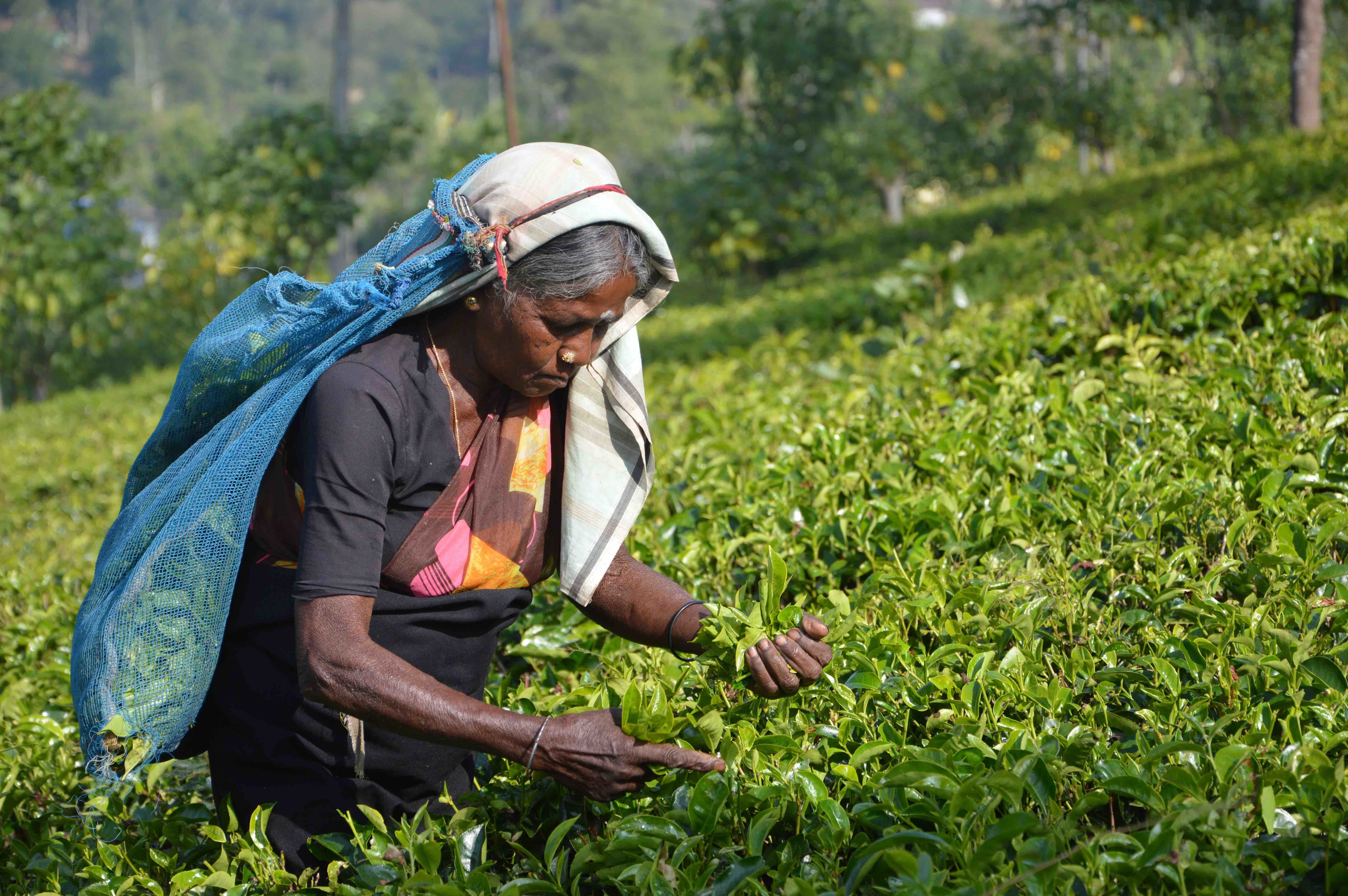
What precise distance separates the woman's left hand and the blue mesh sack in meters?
0.76

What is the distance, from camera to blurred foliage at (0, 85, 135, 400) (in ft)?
35.1

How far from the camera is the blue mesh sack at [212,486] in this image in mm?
1719

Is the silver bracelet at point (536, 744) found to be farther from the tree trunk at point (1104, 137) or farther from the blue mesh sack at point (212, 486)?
the tree trunk at point (1104, 137)

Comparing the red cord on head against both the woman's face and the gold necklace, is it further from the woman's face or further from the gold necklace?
the gold necklace

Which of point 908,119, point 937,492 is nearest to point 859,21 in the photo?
point 908,119

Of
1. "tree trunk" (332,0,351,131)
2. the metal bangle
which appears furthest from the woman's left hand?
"tree trunk" (332,0,351,131)

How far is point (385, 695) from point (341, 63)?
1489cm

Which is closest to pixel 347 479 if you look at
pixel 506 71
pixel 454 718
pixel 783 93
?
pixel 454 718

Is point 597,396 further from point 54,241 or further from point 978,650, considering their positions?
point 54,241

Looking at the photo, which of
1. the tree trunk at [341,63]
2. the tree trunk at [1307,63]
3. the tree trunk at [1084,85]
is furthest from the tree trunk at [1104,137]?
the tree trunk at [341,63]

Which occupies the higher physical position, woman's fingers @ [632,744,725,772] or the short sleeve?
the short sleeve

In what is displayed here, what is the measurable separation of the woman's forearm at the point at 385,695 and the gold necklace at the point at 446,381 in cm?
35

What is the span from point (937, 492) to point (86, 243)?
11239 mm

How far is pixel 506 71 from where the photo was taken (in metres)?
12.2
